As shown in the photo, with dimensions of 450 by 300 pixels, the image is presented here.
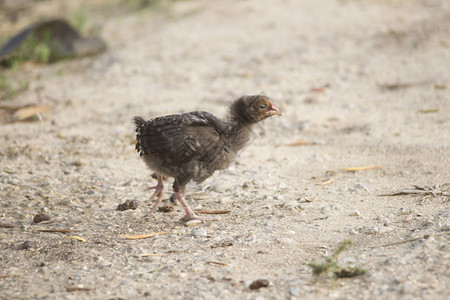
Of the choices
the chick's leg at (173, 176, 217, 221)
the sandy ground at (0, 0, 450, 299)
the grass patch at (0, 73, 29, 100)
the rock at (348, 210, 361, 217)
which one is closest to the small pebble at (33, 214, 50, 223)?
the sandy ground at (0, 0, 450, 299)

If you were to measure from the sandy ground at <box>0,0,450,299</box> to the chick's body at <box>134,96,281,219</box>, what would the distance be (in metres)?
0.33

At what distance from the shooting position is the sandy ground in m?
3.85

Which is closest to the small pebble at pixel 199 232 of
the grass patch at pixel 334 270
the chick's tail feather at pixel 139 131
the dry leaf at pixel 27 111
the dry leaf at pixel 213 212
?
the dry leaf at pixel 213 212

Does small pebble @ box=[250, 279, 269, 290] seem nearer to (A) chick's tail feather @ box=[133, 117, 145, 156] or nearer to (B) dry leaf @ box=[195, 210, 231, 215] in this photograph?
(B) dry leaf @ box=[195, 210, 231, 215]

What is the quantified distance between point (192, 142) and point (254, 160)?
5.14 feet

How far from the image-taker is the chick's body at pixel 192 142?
4.90m

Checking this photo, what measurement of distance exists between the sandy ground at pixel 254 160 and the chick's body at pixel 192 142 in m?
0.33

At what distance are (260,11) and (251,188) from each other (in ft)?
21.9

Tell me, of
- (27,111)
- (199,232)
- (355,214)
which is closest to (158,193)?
(199,232)

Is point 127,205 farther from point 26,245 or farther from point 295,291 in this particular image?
point 295,291

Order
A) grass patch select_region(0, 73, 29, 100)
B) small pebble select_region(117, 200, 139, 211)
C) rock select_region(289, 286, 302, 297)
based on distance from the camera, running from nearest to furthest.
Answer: rock select_region(289, 286, 302, 297) → small pebble select_region(117, 200, 139, 211) → grass patch select_region(0, 73, 29, 100)

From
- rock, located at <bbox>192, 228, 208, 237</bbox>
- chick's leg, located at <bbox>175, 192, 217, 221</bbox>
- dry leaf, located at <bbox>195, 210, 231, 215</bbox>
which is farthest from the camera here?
dry leaf, located at <bbox>195, 210, 231, 215</bbox>

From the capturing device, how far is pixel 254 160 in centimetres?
633

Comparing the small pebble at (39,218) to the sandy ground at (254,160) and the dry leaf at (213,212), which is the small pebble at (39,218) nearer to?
the sandy ground at (254,160)
